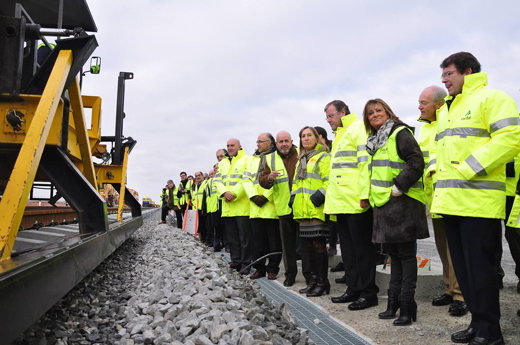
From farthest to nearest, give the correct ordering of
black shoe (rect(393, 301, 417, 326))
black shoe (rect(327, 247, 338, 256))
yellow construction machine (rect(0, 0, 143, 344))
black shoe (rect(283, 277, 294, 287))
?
black shoe (rect(327, 247, 338, 256)) < black shoe (rect(283, 277, 294, 287)) < black shoe (rect(393, 301, 417, 326)) < yellow construction machine (rect(0, 0, 143, 344))

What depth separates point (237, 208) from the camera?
22.0 feet

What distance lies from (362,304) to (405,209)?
1063 mm

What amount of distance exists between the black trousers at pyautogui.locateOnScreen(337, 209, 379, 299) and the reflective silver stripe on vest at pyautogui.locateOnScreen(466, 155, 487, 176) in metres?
1.52

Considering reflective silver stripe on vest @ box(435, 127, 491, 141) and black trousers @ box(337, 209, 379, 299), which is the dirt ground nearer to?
black trousers @ box(337, 209, 379, 299)

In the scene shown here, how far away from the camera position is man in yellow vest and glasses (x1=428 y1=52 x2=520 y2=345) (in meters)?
2.69

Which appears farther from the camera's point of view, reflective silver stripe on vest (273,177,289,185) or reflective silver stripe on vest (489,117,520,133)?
reflective silver stripe on vest (273,177,289,185)

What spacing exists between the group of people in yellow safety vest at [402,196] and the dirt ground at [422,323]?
0.09m

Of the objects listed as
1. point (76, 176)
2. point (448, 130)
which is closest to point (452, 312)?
point (448, 130)

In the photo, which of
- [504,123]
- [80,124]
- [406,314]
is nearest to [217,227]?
[80,124]

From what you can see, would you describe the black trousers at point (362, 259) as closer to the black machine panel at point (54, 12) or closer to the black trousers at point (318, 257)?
the black trousers at point (318, 257)

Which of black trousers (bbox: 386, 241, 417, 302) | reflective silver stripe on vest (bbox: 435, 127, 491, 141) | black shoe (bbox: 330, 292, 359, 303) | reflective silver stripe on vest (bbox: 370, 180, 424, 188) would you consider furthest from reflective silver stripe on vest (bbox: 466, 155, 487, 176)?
black shoe (bbox: 330, 292, 359, 303)

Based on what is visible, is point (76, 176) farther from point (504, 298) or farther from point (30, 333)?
point (504, 298)

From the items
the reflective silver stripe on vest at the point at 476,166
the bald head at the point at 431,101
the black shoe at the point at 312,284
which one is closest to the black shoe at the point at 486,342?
the reflective silver stripe on vest at the point at 476,166

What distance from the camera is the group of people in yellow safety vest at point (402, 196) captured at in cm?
275
